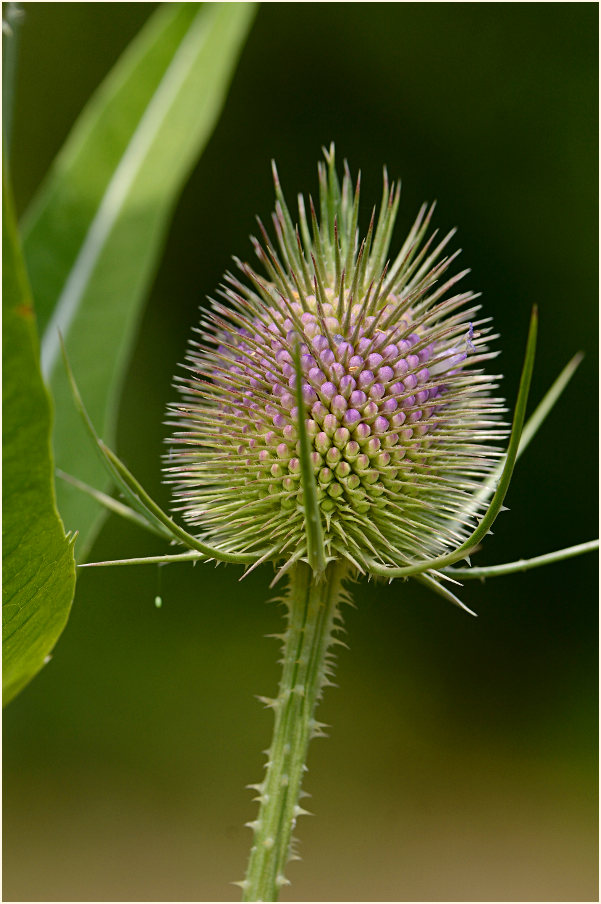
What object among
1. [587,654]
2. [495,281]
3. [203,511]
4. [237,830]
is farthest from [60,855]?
[203,511]

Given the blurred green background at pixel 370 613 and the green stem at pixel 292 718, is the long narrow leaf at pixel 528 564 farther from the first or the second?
the blurred green background at pixel 370 613

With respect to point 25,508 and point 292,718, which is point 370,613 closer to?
point 292,718

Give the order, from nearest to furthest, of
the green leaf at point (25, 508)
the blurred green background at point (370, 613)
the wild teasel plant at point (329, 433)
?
the green leaf at point (25, 508) < the wild teasel plant at point (329, 433) < the blurred green background at point (370, 613)

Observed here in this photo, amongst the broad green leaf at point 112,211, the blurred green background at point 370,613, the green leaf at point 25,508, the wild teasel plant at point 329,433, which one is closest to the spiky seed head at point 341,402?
the wild teasel plant at point 329,433

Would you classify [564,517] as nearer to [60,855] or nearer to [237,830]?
[237,830]

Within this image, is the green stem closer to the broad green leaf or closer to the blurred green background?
the broad green leaf

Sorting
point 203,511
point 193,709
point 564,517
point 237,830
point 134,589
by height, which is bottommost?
point 203,511

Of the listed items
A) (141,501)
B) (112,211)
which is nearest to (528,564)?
(141,501)
